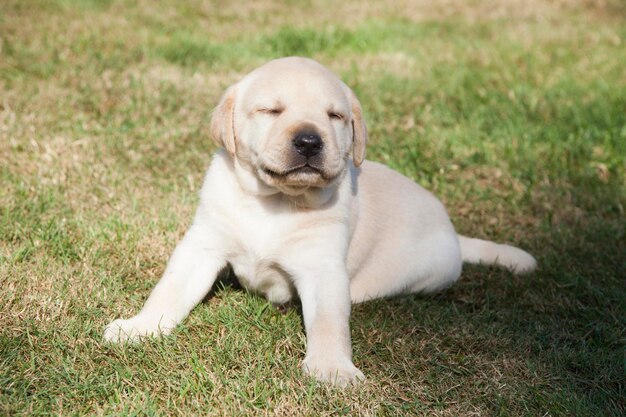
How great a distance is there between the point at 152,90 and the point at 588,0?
26.4 feet

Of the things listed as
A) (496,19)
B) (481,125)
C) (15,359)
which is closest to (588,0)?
(496,19)

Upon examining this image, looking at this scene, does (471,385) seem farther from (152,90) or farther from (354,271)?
(152,90)

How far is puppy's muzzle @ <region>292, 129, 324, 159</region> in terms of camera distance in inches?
112

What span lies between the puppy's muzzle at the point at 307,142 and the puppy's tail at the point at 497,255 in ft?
5.03

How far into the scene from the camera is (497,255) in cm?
402

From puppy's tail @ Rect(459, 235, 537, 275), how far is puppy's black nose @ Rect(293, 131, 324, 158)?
5.03 feet

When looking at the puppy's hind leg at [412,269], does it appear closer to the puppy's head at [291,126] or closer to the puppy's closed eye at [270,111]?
the puppy's head at [291,126]

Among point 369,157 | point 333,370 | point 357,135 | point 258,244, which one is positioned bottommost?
point 369,157

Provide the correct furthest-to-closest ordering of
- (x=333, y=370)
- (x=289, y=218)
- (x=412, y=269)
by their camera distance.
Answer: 1. (x=412, y=269)
2. (x=289, y=218)
3. (x=333, y=370)

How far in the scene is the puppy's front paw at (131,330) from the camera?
9.29ft

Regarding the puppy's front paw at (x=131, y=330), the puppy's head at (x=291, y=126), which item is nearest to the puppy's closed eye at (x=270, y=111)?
the puppy's head at (x=291, y=126)

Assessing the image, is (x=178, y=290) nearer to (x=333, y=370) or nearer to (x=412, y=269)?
(x=333, y=370)

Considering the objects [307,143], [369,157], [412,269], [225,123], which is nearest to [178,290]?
[225,123]

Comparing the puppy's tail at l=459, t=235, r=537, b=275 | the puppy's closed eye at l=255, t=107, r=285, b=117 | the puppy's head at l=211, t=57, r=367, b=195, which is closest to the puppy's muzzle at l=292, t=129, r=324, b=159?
the puppy's head at l=211, t=57, r=367, b=195
